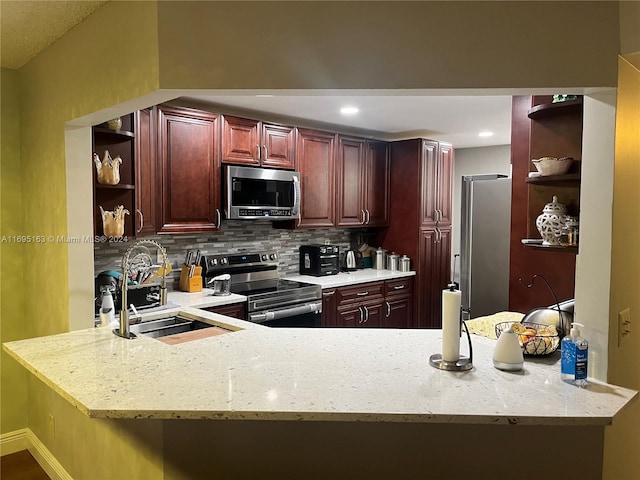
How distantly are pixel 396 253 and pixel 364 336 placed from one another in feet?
10.3

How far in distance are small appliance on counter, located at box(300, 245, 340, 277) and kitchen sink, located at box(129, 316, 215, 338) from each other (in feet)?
6.46

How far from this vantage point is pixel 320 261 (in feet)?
15.5

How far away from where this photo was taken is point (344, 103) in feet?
12.7

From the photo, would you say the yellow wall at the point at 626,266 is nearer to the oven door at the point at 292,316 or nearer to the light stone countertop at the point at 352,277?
the oven door at the point at 292,316

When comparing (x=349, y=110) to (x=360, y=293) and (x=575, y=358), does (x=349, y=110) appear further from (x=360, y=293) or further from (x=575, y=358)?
(x=575, y=358)

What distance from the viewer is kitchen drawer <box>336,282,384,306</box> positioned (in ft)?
14.7

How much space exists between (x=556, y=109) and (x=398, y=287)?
122 inches

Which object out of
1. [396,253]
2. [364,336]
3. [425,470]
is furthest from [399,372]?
[396,253]

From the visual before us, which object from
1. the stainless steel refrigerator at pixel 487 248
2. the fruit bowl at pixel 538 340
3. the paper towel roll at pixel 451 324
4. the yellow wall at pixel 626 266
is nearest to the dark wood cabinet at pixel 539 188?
the yellow wall at pixel 626 266

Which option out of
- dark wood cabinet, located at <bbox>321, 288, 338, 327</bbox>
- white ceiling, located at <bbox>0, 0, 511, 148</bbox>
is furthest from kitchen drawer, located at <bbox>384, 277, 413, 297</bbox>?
white ceiling, located at <bbox>0, 0, 511, 148</bbox>

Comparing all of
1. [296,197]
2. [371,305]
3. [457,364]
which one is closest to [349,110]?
[296,197]

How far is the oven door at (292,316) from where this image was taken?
12.4 feet

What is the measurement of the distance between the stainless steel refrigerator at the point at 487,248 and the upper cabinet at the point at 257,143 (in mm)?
1690

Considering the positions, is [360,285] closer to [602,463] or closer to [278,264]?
[278,264]
